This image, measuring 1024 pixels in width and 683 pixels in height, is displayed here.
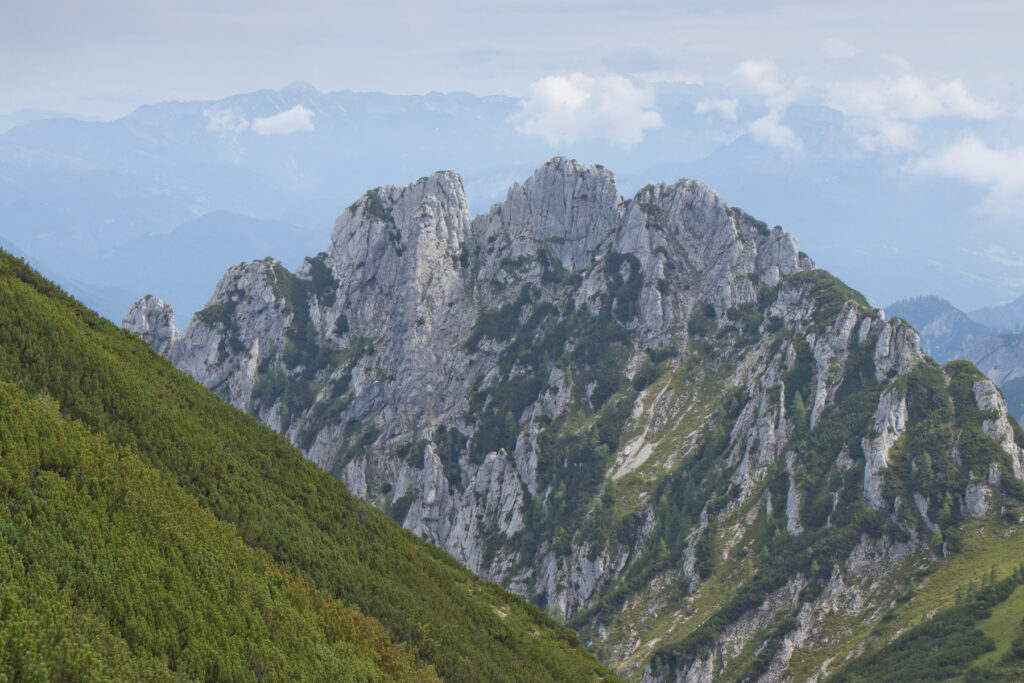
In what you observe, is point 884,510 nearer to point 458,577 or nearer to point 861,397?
point 861,397

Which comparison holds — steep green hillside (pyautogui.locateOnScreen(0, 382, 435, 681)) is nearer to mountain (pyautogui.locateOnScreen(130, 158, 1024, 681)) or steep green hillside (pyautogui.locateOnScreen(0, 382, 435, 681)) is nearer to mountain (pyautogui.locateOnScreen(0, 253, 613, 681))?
mountain (pyautogui.locateOnScreen(0, 253, 613, 681))

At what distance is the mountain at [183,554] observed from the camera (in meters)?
34.5

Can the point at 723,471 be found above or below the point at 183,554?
above

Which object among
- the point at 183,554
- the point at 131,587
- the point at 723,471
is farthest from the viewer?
the point at 723,471

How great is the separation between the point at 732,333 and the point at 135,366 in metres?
137

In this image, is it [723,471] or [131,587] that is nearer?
[131,587]

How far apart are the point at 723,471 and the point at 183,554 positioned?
115345 mm

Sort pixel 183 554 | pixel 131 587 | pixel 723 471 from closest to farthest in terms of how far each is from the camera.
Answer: pixel 131 587 < pixel 183 554 < pixel 723 471

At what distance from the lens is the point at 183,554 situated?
4391 centimetres

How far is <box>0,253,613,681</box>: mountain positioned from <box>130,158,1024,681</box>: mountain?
47.9m

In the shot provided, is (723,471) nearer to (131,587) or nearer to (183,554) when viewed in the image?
(183,554)

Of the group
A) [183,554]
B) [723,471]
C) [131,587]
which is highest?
[723,471]

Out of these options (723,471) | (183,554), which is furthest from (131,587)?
(723,471)

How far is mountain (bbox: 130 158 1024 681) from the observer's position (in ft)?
336
